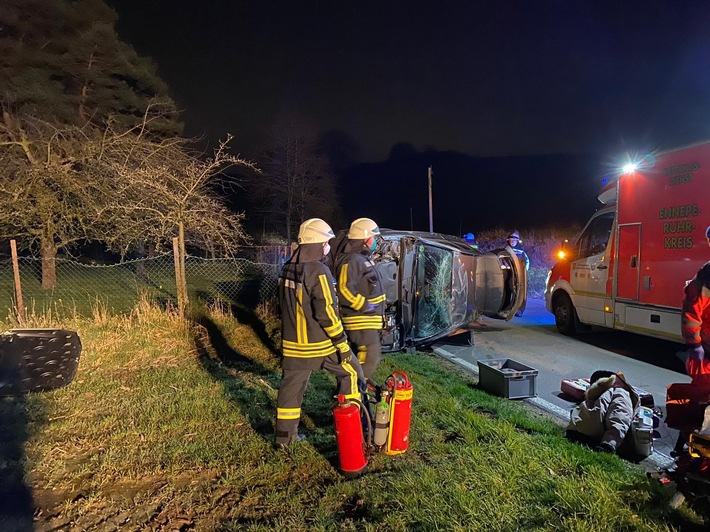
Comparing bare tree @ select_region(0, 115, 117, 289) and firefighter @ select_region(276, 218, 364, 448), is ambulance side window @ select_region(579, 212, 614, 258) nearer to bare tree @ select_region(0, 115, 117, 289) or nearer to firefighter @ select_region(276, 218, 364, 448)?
firefighter @ select_region(276, 218, 364, 448)

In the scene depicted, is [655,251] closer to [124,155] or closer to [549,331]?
[549,331]

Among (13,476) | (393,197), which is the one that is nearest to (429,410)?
(13,476)

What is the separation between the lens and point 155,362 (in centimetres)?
648

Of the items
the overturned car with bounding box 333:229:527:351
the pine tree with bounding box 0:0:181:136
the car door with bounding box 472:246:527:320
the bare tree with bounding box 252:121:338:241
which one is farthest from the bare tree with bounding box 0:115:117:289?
the bare tree with bounding box 252:121:338:241

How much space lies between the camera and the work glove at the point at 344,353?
3662 mm

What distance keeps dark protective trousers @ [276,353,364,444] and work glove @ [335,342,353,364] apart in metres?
0.03

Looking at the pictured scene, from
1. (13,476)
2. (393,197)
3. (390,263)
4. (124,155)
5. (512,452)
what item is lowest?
(13,476)

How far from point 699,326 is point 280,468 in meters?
3.33

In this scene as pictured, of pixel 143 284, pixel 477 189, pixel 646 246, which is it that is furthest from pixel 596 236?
pixel 477 189

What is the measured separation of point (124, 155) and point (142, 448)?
8.90 m

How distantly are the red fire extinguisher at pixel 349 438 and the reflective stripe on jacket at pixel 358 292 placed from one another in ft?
Result: 4.08

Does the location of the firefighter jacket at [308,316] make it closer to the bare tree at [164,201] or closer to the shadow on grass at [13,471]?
the shadow on grass at [13,471]

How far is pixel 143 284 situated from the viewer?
16109 mm

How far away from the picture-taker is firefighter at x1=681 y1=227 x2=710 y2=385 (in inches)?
137
